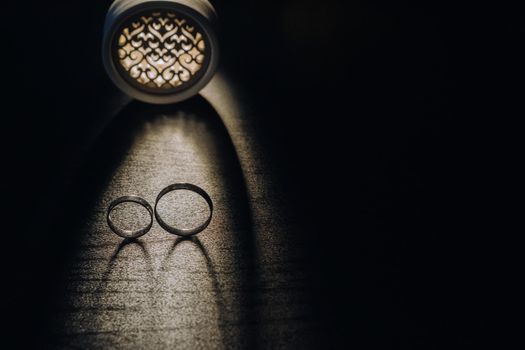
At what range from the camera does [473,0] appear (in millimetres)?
1040

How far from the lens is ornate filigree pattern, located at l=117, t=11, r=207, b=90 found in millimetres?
641

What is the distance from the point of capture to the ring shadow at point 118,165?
469 mm

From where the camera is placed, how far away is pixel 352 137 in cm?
70

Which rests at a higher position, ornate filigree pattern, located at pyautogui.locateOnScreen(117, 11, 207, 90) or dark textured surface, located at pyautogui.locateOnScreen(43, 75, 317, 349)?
ornate filigree pattern, located at pyautogui.locateOnScreen(117, 11, 207, 90)

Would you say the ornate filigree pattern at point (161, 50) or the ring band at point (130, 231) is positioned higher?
the ornate filigree pattern at point (161, 50)

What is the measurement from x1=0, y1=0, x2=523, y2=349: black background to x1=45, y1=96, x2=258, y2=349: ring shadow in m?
0.02

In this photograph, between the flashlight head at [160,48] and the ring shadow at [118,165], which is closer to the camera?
the ring shadow at [118,165]

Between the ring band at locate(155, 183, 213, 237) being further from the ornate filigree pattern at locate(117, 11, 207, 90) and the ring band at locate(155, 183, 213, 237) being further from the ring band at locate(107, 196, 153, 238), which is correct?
the ornate filigree pattern at locate(117, 11, 207, 90)

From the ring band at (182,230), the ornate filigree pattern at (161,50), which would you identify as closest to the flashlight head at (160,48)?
the ornate filigree pattern at (161,50)

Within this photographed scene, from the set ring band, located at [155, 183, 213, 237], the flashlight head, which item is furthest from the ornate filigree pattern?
ring band, located at [155, 183, 213, 237]

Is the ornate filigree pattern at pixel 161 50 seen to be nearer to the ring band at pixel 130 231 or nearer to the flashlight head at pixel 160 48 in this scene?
the flashlight head at pixel 160 48

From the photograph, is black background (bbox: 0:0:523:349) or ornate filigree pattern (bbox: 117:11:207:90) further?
ornate filigree pattern (bbox: 117:11:207:90)

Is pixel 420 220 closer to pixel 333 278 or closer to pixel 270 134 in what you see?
pixel 333 278

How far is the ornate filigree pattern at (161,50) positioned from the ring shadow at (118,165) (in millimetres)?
52
